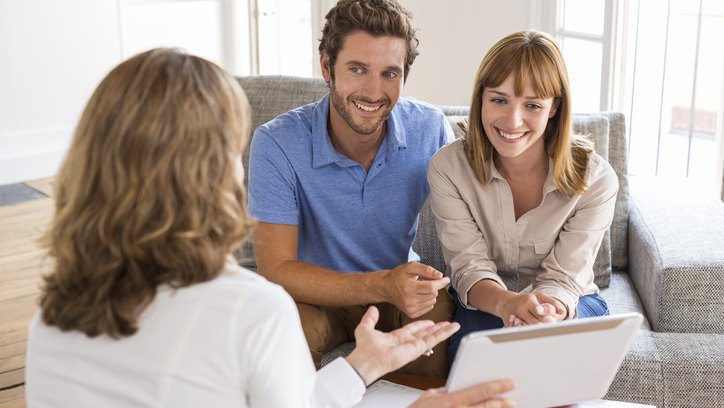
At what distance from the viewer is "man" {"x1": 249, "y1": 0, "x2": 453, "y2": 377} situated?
221cm

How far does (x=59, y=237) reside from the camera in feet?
3.89

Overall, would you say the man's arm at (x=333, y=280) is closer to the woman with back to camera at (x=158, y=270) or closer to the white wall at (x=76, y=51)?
the woman with back to camera at (x=158, y=270)

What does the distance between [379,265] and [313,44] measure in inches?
105

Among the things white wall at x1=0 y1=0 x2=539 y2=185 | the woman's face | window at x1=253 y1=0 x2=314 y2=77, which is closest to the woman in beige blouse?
the woman's face

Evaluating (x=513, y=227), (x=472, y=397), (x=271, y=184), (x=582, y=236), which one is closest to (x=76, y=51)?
(x=271, y=184)

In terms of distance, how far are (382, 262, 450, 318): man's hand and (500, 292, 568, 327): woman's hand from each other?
0.16 meters

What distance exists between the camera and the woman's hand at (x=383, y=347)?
1.51 m

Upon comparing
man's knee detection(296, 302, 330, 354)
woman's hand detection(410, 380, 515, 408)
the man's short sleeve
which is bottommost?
man's knee detection(296, 302, 330, 354)

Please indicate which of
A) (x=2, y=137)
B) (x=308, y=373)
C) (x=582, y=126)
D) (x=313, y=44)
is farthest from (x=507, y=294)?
(x=2, y=137)

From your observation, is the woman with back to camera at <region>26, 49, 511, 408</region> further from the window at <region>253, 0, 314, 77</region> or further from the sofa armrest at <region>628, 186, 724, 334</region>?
the window at <region>253, 0, 314, 77</region>

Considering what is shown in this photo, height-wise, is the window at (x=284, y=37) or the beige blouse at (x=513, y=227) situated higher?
the window at (x=284, y=37)

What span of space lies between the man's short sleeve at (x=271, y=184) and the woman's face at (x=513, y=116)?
484mm

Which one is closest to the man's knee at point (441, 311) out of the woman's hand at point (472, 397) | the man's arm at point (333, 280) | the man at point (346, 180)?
the man at point (346, 180)

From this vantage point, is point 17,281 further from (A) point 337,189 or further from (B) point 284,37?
(B) point 284,37
